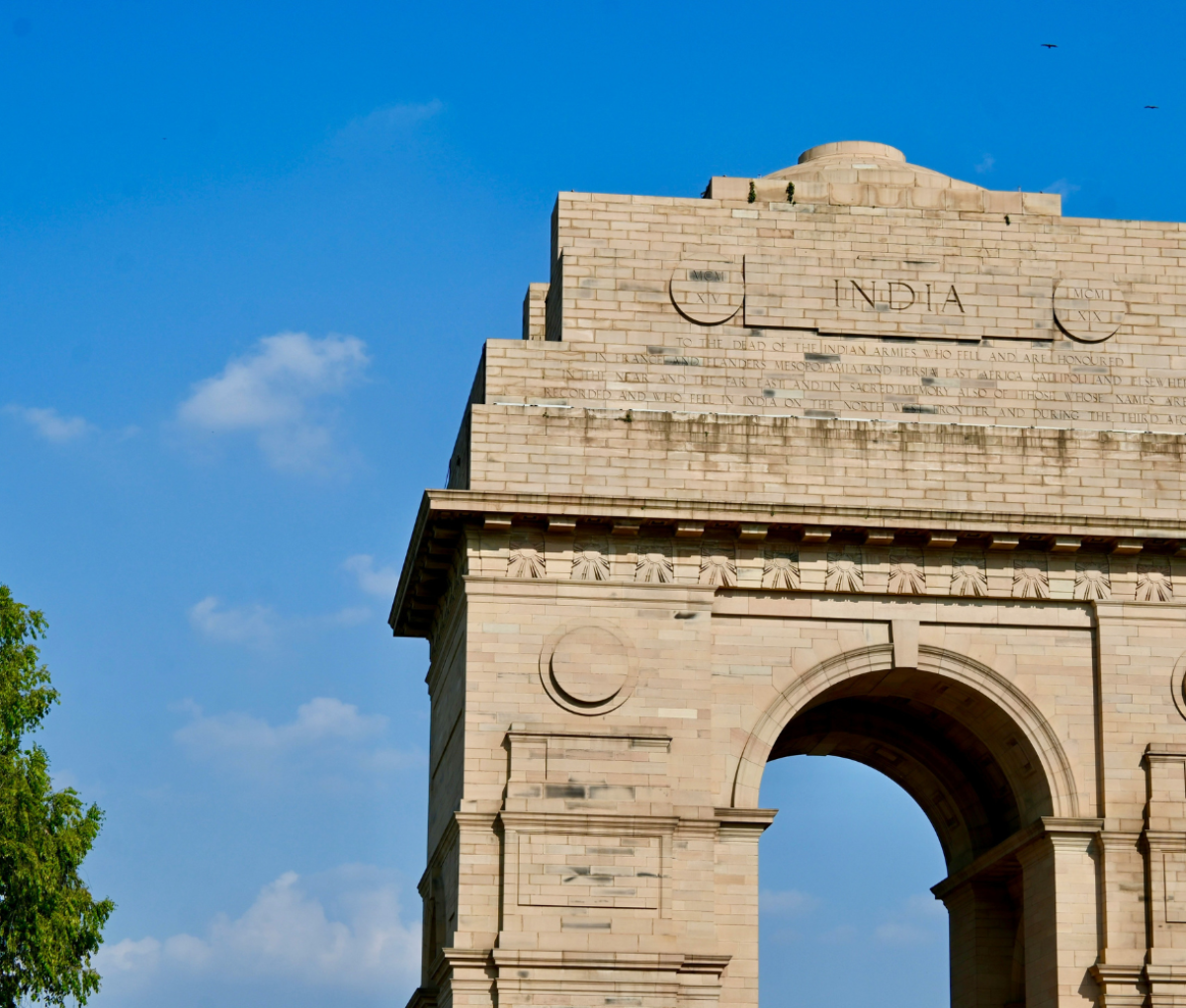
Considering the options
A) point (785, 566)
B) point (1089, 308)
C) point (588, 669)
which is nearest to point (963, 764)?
point (785, 566)

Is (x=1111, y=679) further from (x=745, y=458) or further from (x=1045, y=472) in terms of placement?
(x=745, y=458)

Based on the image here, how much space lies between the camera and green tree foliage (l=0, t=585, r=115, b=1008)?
3566 cm

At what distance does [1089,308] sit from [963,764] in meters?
7.54

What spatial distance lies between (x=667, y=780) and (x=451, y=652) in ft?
14.9

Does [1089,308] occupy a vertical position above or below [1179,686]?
above

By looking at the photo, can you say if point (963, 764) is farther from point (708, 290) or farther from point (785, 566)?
point (708, 290)

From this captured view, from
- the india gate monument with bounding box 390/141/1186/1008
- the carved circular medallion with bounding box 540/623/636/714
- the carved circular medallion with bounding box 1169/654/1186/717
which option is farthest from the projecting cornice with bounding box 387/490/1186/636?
the carved circular medallion with bounding box 1169/654/1186/717

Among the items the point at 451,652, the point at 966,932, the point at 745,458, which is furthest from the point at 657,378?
the point at 966,932

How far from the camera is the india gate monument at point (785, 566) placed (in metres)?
31.3

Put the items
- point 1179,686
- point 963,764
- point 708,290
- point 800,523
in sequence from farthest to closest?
point 963,764 < point 708,290 < point 1179,686 < point 800,523

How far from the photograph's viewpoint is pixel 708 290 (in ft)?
113

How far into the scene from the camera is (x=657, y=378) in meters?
33.8

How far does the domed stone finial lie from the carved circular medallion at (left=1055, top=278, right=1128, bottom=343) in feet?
12.7

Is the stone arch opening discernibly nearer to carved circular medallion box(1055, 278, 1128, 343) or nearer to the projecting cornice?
the projecting cornice
